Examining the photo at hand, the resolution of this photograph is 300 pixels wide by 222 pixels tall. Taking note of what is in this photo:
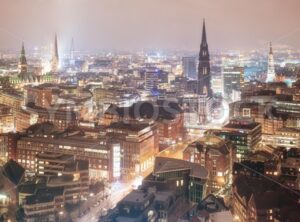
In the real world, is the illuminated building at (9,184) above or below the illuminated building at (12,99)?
below

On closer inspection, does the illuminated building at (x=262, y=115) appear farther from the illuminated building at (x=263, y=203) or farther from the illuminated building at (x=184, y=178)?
the illuminated building at (x=263, y=203)

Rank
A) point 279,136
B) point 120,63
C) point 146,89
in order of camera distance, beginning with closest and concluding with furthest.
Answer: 1. point 279,136
2. point 146,89
3. point 120,63

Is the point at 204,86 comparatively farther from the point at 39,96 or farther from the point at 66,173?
the point at 66,173

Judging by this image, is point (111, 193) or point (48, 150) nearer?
point (111, 193)

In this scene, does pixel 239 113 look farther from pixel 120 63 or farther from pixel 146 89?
pixel 120 63

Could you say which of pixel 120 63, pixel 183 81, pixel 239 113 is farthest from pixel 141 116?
pixel 120 63

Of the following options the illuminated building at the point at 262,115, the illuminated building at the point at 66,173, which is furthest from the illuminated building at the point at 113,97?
the illuminated building at the point at 66,173
